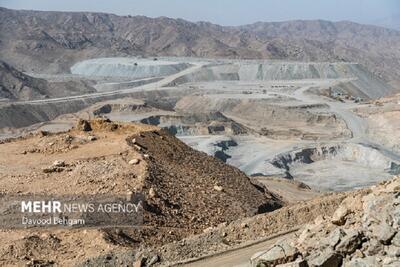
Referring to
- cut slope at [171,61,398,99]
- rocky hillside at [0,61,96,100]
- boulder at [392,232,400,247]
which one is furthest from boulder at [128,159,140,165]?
cut slope at [171,61,398,99]

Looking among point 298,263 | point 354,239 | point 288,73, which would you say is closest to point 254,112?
point 288,73

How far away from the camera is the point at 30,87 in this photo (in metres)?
95.0

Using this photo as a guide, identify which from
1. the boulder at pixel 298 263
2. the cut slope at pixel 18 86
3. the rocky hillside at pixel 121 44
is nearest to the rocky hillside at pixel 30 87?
the cut slope at pixel 18 86

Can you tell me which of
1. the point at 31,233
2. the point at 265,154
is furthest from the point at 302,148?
the point at 31,233

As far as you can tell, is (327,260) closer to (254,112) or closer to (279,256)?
(279,256)

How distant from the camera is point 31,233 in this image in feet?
60.8

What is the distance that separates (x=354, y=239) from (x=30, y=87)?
90.4 m

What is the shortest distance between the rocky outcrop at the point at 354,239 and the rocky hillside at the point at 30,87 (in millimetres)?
82979

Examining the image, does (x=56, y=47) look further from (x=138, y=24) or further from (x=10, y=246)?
(x=10, y=246)

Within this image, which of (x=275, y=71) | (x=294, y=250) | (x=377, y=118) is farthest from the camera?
(x=275, y=71)

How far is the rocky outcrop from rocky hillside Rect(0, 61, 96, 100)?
272 ft

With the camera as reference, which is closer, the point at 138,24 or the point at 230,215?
the point at 230,215

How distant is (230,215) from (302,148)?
33734mm

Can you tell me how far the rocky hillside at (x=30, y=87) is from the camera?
91750 mm
